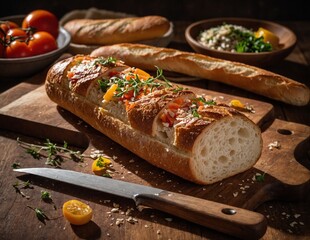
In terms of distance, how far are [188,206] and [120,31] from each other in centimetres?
266

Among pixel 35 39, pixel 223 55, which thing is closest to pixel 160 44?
pixel 223 55

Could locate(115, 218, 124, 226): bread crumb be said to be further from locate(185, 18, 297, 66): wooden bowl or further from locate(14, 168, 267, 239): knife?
locate(185, 18, 297, 66): wooden bowl

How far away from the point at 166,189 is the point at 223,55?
1.80 metres

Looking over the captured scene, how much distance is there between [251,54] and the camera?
417 centimetres

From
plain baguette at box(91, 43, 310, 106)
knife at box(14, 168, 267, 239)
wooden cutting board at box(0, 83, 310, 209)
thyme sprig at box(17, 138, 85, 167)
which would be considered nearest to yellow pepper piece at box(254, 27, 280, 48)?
plain baguette at box(91, 43, 310, 106)

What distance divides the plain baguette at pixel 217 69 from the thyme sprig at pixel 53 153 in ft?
4.20

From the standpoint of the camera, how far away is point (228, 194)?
2.70 m

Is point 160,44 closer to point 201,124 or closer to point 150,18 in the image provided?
point 150,18

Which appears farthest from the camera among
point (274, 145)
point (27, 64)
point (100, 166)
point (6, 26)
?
point (6, 26)

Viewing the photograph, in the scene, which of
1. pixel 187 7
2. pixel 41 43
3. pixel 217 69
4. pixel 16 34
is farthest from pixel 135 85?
pixel 187 7

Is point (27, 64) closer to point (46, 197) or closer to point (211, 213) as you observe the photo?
point (46, 197)

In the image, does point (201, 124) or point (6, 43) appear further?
point (6, 43)

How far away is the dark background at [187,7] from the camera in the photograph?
6285 mm

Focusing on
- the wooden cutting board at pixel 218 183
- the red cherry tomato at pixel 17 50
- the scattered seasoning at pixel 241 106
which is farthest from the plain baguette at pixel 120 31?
the scattered seasoning at pixel 241 106
